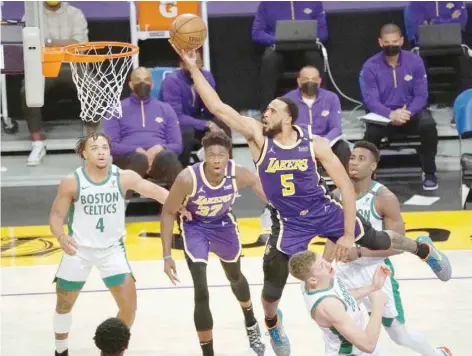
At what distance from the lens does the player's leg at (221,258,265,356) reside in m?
7.21

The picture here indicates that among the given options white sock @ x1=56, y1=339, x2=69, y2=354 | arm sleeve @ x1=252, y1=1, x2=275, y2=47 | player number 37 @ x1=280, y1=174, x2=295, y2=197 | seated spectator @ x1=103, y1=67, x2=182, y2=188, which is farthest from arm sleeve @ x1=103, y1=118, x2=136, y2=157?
player number 37 @ x1=280, y1=174, x2=295, y2=197

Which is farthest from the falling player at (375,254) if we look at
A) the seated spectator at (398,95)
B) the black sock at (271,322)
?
the seated spectator at (398,95)

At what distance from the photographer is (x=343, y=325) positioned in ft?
17.7

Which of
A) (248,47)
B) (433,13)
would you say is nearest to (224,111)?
(248,47)

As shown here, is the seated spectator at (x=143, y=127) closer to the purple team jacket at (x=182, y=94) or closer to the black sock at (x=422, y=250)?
the purple team jacket at (x=182, y=94)

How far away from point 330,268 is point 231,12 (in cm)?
788

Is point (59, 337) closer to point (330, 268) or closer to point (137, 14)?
point (330, 268)

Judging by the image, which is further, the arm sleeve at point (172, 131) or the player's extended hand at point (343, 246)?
the arm sleeve at point (172, 131)

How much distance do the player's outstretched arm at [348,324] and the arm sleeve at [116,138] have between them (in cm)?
552

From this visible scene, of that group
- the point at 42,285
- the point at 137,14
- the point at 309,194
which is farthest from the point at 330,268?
the point at 137,14

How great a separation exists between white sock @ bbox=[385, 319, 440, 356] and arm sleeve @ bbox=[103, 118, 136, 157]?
15.7 feet

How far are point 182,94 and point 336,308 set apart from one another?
6.44 meters

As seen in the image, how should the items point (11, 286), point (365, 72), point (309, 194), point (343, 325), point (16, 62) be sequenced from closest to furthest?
point (343, 325) < point (309, 194) < point (16, 62) < point (11, 286) < point (365, 72)

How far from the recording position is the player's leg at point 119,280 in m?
6.89
